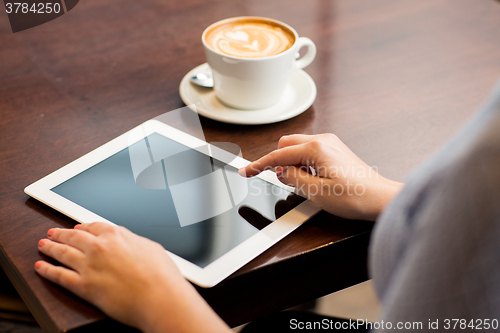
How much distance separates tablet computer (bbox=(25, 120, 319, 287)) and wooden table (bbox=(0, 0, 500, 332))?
2cm

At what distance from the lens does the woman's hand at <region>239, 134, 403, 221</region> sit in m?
0.54

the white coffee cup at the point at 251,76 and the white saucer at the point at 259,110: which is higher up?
the white coffee cup at the point at 251,76

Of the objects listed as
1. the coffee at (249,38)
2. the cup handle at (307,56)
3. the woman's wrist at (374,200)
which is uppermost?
the coffee at (249,38)

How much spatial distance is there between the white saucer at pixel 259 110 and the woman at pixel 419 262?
313 millimetres

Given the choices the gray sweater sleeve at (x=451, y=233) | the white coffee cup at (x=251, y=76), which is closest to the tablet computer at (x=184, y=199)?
the white coffee cup at (x=251, y=76)

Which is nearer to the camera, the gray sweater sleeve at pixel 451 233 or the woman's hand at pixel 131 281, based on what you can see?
the gray sweater sleeve at pixel 451 233

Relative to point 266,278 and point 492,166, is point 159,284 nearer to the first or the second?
point 266,278

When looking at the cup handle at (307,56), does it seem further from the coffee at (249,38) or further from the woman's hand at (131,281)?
the woman's hand at (131,281)

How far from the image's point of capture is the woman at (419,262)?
27 cm

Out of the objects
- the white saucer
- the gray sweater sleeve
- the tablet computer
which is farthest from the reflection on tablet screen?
the gray sweater sleeve

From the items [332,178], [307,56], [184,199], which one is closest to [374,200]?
[332,178]

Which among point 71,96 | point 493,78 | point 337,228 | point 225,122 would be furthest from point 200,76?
point 493,78

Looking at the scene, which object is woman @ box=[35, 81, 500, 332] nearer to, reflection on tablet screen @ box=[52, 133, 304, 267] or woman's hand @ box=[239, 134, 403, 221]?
reflection on tablet screen @ box=[52, 133, 304, 267]

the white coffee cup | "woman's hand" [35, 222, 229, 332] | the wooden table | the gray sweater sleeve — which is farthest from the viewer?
the white coffee cup
